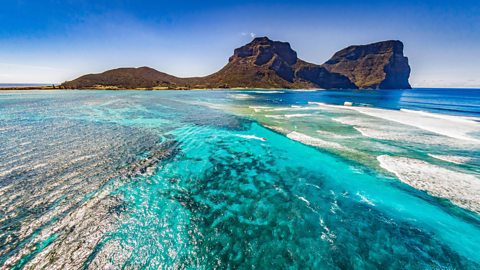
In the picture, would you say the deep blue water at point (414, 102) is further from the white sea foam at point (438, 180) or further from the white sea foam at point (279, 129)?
the white sea foam at point (438, 180)

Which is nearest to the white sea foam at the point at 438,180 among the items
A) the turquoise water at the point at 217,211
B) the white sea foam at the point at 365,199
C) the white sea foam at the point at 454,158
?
the turquoise water at the point at 217,211

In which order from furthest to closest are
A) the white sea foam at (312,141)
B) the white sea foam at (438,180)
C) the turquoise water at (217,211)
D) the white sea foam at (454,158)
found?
the white sea foam at (312,141), the white sea foam at (454,158), the white sea foam at (438,180), the turquoise water at (217,211)

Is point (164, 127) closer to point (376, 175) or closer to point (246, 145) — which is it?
point (246, 145)

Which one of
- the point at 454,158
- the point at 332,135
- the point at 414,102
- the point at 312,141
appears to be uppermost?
the point at 414,102

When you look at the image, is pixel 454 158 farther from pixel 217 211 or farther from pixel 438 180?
pixel 217 211

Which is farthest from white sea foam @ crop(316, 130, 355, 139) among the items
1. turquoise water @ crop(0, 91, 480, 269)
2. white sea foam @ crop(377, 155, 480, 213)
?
white sea foam @ crop(377, 155, 480, 213)

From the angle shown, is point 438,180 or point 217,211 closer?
point 217,211

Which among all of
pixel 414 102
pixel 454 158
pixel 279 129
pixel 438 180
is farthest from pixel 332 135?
pixel 414 102

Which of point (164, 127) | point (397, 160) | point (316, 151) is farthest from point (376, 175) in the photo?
point (164, 127)
